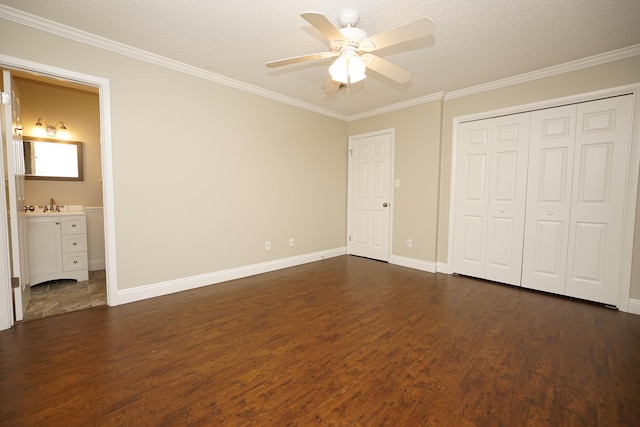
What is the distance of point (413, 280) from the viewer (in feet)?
12.6

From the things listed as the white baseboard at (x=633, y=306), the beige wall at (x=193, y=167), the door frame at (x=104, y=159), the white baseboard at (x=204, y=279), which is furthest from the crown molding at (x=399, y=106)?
the door frame at (x=104, y=159)

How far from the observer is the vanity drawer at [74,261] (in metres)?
3.63

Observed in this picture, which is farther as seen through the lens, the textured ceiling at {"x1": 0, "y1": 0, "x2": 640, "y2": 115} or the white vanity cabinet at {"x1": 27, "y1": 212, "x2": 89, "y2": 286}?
Result: the white vanity cabinet at {"x1": 27, "y1": 212, "x2": 89, "y2": 286}

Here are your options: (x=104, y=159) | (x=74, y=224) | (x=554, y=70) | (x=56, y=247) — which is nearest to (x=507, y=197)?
(x=554, y=70)

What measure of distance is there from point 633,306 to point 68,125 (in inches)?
289

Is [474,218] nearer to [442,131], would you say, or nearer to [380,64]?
[442,131]

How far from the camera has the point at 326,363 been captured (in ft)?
6.52

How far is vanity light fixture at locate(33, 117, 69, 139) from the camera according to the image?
12.9ft

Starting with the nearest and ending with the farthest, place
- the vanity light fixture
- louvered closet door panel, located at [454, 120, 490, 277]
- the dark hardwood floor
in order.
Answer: the dark hardwood floor < louvered closet door panel, located at [454, 120, 490, 277] < the vanity light fixture

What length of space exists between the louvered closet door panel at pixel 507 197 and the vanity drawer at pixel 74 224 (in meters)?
5.47

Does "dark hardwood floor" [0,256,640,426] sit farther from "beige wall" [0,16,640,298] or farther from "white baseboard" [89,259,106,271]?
"white baseboard" [89,259,106,271]

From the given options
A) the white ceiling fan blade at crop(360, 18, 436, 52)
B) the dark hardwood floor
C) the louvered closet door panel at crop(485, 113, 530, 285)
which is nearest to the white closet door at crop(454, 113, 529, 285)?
the louvered closet door panel at crop(485, 113, 530, 285)

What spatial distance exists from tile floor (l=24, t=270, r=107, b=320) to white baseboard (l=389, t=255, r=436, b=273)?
3930 mm

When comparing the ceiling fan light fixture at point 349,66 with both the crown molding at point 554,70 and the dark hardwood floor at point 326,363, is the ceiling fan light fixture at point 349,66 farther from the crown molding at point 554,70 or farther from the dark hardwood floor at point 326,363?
the crown molding at point 554,70
